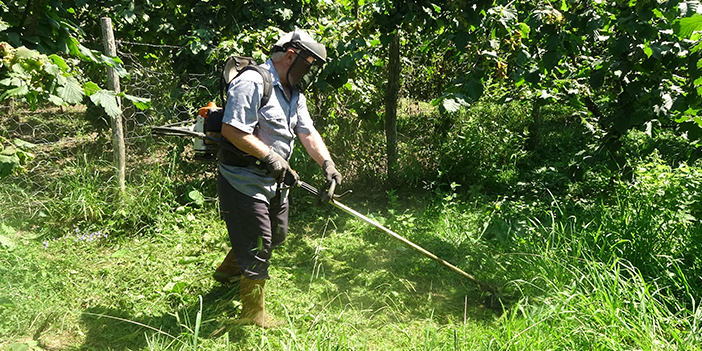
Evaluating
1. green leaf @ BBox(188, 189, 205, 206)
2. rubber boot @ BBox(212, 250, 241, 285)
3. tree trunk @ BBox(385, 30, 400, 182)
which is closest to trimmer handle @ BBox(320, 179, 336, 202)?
rubber boot @ BBox(212, 250, 241, 285)

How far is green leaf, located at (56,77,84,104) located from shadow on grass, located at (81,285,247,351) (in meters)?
1.35

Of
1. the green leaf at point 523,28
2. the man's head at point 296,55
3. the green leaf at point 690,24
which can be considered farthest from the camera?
the green leaf at point 523,28

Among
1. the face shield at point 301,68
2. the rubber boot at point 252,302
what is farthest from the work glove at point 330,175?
the rubber boot at point 252,302

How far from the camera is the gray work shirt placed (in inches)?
115

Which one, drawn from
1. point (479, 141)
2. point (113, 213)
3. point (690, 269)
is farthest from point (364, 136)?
point (690, 269)

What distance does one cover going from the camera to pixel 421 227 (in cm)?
489

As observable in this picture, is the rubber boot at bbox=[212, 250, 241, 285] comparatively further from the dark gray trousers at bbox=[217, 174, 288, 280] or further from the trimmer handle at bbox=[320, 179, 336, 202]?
the trimmer handle at bbox=[320, 179, 336, 202]

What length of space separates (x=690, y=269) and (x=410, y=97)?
14.8 feet

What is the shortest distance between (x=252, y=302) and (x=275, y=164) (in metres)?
0.94

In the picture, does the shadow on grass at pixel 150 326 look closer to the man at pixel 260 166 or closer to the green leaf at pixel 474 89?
the man at pixel 260 166

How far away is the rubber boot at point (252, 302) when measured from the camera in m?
3.19

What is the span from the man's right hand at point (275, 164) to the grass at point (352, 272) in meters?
0.59

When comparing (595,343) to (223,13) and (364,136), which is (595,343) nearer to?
(364,136)

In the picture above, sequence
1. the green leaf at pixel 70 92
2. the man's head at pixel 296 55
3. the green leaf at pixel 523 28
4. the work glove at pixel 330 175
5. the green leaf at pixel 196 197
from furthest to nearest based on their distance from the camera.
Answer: the green leaf at pixel 196 197 < the green leaf at pixel 523 28 < the work glove at pixel 330 175 < the man's head at pixel 296 55 < the green leaf at pixel 70 92
